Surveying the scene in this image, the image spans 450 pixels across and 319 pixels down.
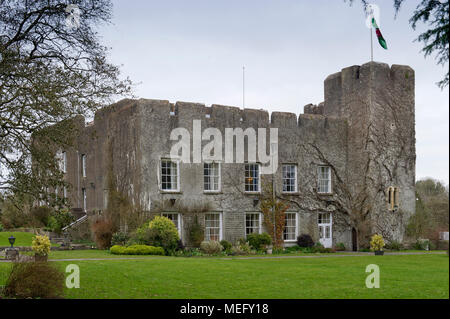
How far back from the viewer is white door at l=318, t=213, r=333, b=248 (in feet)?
105

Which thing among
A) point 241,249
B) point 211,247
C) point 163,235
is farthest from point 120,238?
point 241,249

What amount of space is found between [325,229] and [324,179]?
2.73 m

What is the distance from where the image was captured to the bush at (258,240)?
28.8m

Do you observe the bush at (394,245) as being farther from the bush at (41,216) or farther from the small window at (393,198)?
the bush at (41,216)

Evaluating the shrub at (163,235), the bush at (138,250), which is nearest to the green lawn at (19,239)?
the bush at (138,250)

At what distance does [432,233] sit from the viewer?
32.2 meters

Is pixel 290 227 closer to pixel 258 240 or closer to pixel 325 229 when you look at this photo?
pixel 325 229

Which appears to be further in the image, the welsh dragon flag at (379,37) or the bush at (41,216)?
the bush at (41,216)

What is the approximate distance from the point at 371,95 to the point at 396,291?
19700 mm

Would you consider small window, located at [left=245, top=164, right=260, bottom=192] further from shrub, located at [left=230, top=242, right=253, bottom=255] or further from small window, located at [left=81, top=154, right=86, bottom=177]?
small window, located at [left=81, top=154, right=86, bottom=177]

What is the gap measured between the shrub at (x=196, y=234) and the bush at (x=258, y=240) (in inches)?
95.0

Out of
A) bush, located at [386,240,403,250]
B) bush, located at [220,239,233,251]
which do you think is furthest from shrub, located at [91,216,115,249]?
bush, located at [386,240,403,250]
